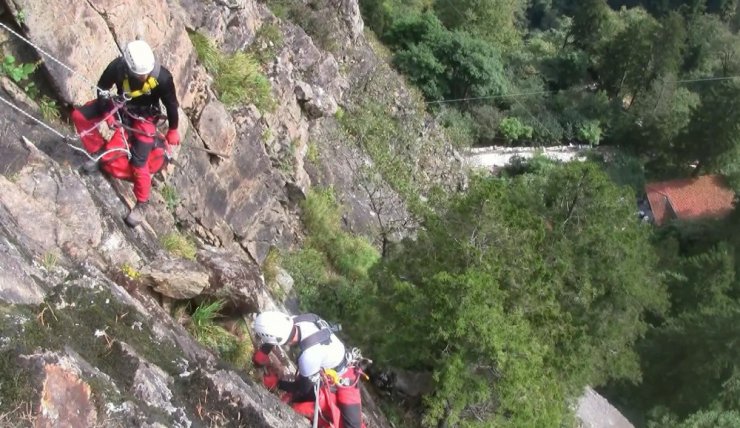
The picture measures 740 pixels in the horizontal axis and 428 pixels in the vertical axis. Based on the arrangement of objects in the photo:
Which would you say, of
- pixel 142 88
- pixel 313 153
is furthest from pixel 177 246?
pixel 313 153

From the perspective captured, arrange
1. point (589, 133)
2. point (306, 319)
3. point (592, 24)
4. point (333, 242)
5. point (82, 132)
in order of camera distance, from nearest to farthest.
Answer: point (306, 319), point (82, 132), point (333, 242), point (589, 133), point (592, 24)

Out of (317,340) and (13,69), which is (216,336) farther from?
(13,69)

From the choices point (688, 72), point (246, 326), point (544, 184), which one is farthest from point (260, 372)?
point (688, 72)

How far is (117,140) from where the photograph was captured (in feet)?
26.0

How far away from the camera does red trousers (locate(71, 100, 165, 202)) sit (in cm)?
788

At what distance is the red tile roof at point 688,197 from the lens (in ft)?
119

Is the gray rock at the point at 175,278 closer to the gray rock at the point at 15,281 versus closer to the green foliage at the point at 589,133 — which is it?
the gray rock at the point at 15,281

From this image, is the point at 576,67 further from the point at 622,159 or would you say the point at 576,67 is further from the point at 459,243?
the point at 459,243

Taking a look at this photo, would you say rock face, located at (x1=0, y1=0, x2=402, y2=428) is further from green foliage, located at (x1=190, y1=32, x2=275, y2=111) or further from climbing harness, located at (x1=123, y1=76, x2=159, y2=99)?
climbing harness, located at (x1=123, y1=76, x2=159, y2=99)

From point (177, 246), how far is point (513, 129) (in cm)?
2993

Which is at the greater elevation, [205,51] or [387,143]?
[205,51]

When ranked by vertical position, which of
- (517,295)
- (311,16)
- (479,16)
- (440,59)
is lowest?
(440,59)

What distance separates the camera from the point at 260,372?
25.6 feet

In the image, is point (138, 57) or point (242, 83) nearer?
point (138, 57)
